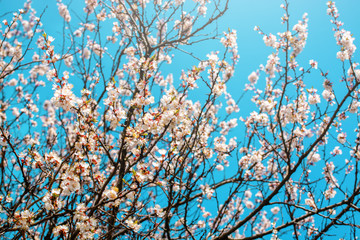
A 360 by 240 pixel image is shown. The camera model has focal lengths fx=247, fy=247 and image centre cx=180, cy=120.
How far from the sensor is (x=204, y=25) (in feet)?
13.6

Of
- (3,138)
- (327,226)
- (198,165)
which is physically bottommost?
(327,226)

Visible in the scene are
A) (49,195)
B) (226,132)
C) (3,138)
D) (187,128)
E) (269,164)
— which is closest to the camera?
(49,195)

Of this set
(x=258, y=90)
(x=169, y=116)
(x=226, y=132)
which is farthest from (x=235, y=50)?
(x=169, y=116)

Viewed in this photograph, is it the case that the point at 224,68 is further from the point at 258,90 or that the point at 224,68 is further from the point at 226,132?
the point at 226,132

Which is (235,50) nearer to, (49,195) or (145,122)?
(145,122)

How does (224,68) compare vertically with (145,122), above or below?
above

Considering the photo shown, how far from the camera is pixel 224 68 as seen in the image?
294 centimetres

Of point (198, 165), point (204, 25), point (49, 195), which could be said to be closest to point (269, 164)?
point (198, 165)

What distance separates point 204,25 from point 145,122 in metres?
2.54

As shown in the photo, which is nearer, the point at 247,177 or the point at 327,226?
the point at 327,226

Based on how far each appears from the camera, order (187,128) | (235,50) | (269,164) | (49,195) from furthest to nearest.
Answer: (269,164)
(235,50)
(187,128)
(49,195)

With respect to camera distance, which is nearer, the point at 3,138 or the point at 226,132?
the point at 3,138

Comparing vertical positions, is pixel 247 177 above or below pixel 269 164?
below

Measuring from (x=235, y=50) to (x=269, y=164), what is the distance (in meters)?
2.61
